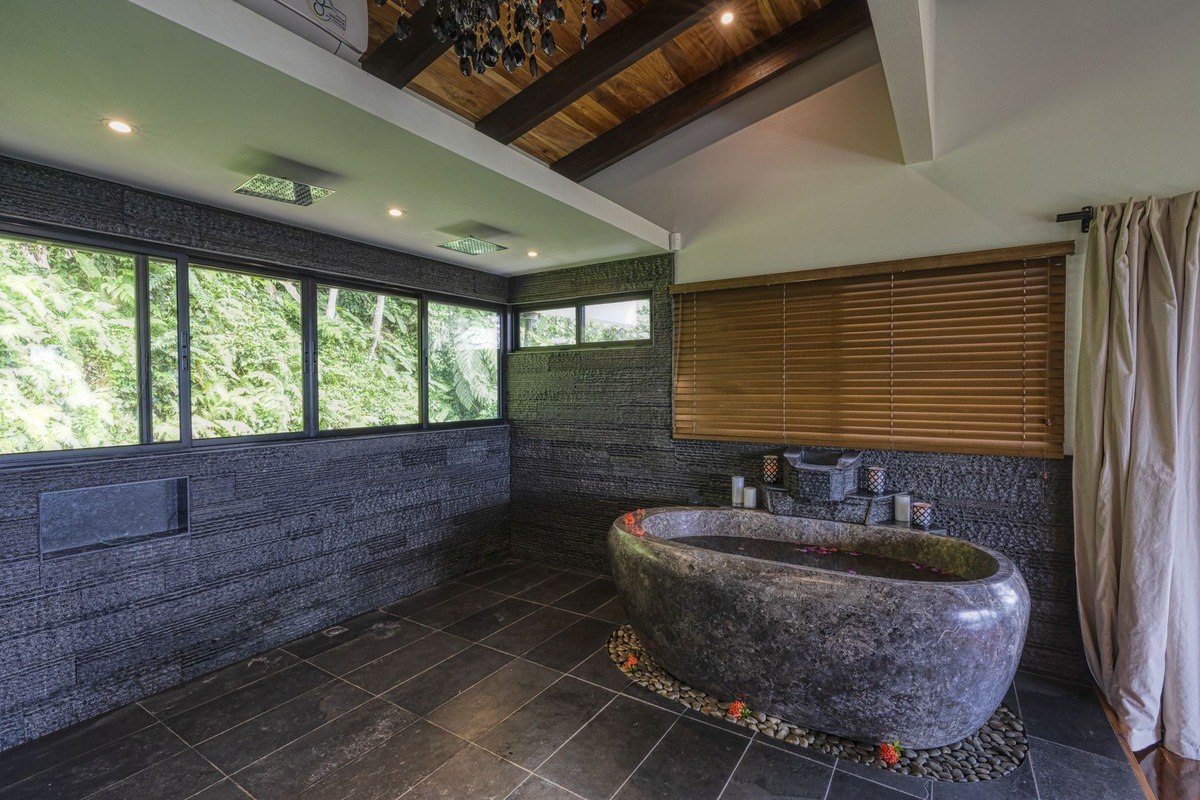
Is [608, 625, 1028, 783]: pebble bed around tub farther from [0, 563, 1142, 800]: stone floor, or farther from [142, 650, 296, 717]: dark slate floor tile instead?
[142, 650, 296, 717]: dark slate floor tile

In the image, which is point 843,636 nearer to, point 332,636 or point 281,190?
point 332,636

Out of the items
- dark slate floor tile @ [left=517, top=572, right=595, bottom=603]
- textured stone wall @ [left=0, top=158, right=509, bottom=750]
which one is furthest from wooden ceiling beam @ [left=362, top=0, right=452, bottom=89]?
dark slate floor tile @ [left=517, top=572, right=595, bottom=603]

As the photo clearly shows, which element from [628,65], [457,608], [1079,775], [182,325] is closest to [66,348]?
[182,325]

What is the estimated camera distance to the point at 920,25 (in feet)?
5.82

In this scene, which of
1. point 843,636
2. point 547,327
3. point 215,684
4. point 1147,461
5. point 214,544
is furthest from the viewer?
point 547,327

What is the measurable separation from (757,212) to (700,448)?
157 centimetres

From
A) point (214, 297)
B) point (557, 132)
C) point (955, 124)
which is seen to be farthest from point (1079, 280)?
point (214, 297)

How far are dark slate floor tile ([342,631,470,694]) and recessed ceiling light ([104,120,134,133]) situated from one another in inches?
99.8

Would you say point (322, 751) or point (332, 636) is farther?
point (332, 636)

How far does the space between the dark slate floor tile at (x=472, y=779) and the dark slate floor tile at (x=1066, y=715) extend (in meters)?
2.14

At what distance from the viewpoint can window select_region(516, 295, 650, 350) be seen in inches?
158

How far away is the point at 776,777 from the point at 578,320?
126 inches

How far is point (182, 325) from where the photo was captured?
274cm

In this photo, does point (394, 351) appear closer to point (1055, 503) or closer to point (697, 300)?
point (697, 300)
